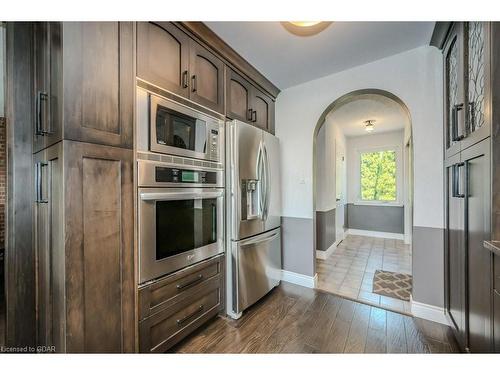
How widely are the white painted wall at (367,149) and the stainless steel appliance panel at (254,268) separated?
3.88 meters

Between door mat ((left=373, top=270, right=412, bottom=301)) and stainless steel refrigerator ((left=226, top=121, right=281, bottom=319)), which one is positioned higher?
stainless steel refrigerator ((left=226, top=121, right=281, bottom=319))

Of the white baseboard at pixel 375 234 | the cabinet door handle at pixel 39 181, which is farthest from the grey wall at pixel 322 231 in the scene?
the cabinet door handle at pixel 39 181

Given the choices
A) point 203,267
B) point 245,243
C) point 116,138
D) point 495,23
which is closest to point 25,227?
point 116,138

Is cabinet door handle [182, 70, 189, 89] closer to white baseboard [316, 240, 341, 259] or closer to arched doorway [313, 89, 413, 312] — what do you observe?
arched doorway [313, 89, 413, 312]

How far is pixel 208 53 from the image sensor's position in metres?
1.80

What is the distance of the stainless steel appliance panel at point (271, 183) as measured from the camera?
89.7 inches

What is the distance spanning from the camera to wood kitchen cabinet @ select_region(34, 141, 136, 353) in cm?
99

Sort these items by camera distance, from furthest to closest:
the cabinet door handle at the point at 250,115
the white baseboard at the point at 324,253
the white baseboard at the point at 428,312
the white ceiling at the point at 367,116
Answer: the white baseboard at the point at 324,253, the white ceiling at the point at 367,116, the cabinet door handle at the point at 250,115, the white baseboard at the point at 428,312

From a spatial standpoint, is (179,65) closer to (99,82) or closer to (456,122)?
(99,82)

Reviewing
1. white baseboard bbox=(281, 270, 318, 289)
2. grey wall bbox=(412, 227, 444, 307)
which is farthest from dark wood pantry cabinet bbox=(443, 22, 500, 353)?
white baseboard bbox=(281, 270, 318, 289)

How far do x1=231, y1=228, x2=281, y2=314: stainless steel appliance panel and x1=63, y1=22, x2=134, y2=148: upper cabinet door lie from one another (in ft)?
4.23

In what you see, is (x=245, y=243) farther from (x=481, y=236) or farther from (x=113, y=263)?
(x=481, y=236)

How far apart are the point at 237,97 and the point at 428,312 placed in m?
2.68

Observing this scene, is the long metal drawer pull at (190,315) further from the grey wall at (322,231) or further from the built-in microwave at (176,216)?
the grey wall at (322,231)
